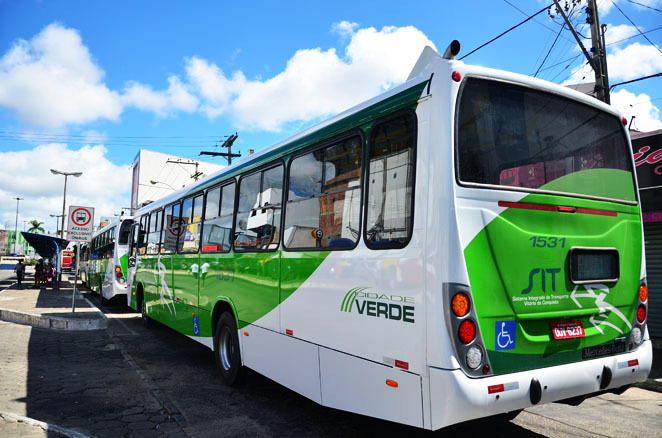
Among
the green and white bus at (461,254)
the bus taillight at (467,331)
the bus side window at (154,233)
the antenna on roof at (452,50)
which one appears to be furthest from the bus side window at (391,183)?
the bus side window at (154,233)

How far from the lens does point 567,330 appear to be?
12.8ft

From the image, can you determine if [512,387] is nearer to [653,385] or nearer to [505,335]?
[505,335]

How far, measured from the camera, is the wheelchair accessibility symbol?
3.56m

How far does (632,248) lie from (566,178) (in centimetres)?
104

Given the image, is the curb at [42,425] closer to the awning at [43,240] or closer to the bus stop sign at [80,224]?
the bus stop sign at [80,224]

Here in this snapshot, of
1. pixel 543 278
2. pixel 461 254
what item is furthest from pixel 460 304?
pixel 543 278

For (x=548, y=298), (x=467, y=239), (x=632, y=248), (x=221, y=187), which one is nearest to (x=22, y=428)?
(x=221, y=187)

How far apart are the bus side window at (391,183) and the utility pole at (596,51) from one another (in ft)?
29.7

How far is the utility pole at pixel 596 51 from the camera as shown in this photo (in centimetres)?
1120

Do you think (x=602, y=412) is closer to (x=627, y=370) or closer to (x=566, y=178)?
(x=627, y=370)

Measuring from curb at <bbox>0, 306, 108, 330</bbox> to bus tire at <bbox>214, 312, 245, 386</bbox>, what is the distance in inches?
260

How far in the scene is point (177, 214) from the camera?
9.65 meters

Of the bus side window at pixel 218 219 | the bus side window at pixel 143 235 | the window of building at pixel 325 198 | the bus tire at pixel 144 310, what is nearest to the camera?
the window of building at pixel 325 198

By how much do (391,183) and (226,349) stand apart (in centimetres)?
414
